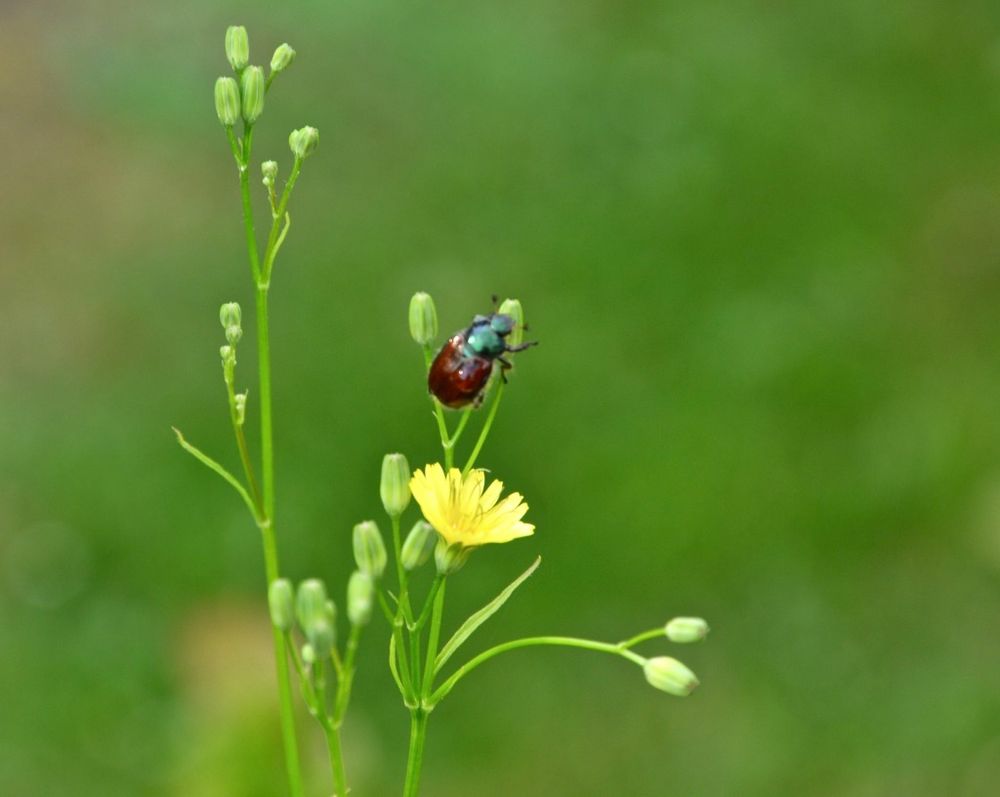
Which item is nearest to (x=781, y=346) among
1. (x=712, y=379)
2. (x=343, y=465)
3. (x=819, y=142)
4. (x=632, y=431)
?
(x=712, y=379)

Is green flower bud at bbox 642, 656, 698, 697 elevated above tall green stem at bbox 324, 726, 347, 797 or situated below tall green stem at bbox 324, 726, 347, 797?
above

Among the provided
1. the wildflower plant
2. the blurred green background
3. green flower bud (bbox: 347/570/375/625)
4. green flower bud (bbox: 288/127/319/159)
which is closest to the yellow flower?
the wildflower plant

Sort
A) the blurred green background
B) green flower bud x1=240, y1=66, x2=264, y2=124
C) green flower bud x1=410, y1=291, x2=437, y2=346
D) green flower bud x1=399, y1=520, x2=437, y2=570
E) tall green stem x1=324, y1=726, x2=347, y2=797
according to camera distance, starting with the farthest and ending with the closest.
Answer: the blurred green background < green flower bud x1=410, y1=291, x2=437, y2=346 < green flower bud x1=240, y1=66, x2=264, y2=124 < green flower bud x1=399, y1=520, x2=437, y2=570 < tall green stem x1=324, y1=726, x2=347, y2=797

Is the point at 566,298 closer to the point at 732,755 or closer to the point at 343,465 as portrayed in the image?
the point at 343,465

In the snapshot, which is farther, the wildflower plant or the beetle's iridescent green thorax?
the beetle's iridescent green thorax

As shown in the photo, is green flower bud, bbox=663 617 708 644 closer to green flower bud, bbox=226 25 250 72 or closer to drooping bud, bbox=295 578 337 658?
drooping bud, bbox=295 578 337 658

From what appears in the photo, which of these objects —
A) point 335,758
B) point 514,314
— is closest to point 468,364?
point 514,314
